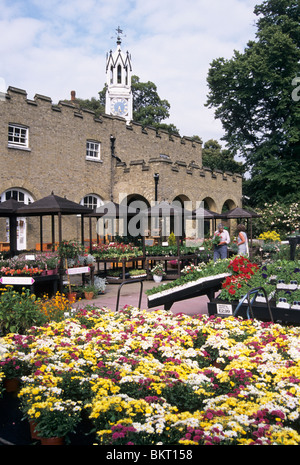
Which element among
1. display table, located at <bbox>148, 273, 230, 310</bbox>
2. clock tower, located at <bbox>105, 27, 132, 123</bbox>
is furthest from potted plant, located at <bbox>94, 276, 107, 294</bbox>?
clock tower, located at <bbox>105, 27, 132, 123</bbox>

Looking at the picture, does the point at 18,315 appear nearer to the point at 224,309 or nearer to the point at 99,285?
the point at 224,309

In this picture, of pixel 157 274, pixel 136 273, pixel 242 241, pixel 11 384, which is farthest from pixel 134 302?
pixel 11 384

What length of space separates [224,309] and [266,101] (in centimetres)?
2569

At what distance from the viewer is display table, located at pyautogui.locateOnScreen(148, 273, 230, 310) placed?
277 inches

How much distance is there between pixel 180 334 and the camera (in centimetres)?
523

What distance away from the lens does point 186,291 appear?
7.09 metres

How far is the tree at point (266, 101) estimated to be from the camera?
85.8 ft

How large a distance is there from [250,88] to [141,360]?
89.0 ft

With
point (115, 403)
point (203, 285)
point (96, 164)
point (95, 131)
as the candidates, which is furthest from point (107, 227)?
point (115, 403)

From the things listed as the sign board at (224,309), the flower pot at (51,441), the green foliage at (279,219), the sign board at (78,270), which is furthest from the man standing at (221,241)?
the green foliage at (279,219)

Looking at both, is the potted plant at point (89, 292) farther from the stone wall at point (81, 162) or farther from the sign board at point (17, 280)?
the stone wall at point (81, 162)
